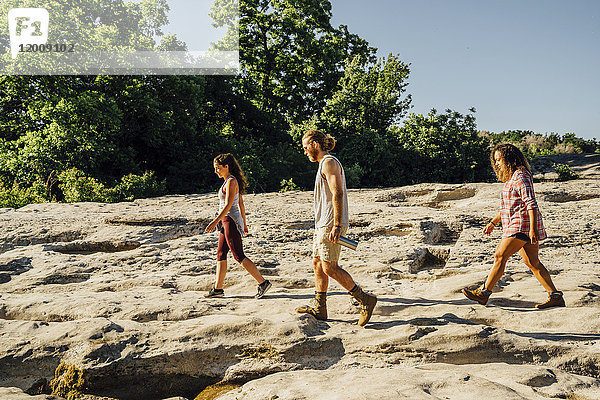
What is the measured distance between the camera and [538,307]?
4.39m

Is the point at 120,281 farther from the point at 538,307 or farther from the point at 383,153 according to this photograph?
the point at 383,153

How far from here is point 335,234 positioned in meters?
4.00

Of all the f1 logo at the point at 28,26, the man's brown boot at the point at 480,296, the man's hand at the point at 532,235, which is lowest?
the man's brown boot at the point at 480,296

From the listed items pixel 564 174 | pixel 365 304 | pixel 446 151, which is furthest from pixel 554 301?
pixel 446 151

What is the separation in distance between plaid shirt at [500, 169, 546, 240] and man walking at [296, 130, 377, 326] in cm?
162

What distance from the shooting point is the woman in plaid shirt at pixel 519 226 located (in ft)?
14.0

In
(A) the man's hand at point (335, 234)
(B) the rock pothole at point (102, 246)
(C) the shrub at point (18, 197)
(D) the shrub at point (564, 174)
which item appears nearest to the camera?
(A) the man's hand at point (335, 234)

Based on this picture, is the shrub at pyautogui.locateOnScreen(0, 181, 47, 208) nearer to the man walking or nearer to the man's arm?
the man walking

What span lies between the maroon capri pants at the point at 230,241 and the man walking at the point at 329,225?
1167 millimetres

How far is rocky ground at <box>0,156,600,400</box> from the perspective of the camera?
131 inches

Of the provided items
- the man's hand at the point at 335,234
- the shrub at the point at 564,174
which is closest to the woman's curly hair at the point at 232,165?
the man's hand at the point at 335,234

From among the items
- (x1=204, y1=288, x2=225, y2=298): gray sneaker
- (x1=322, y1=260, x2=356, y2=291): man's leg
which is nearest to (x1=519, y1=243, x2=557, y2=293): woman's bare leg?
(x1=322, y1=260, x2=356, y2=291): man's leg

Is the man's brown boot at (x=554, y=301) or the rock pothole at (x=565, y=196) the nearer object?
the man's brown boot at (x=554, y=301)

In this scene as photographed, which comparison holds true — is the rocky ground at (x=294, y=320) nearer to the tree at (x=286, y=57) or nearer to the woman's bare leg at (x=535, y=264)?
the woman's bare leg at (x=535, y=264)
